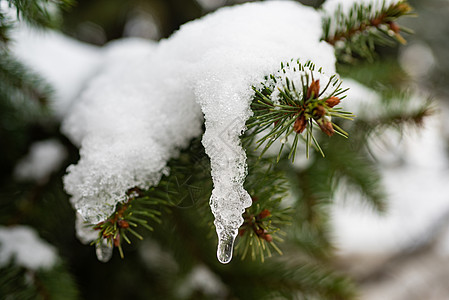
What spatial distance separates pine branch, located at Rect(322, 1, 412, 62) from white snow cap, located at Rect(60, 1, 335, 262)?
0.03 metres

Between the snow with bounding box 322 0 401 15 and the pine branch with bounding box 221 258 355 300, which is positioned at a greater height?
the snow with bounding box 322 0 401 15

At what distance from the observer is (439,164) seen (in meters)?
3.78

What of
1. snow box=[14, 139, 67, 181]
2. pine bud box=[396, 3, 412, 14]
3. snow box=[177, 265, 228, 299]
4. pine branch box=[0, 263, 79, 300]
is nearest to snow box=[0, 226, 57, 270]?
pine branch box=[0, 263, 79, 300]

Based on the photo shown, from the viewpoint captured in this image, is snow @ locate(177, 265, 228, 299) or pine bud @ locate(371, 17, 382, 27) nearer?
pine bud @ locate(371, 17, 382, 27)

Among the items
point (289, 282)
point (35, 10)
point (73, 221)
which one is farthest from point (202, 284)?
point (35, 10)

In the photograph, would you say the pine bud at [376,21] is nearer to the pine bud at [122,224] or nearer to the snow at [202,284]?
the pine bud at [122,224]

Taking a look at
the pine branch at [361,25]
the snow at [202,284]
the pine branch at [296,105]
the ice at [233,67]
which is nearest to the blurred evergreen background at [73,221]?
the snow at [202,284]

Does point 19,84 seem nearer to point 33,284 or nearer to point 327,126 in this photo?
point 33,284

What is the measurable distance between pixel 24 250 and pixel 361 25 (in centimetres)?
84

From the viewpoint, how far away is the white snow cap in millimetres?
446

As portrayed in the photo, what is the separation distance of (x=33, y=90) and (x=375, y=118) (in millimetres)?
881

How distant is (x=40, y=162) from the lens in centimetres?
83

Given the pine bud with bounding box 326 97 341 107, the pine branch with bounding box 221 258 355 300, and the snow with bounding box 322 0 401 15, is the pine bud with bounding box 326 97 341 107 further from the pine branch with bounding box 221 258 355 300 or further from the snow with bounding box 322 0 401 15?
the pine branch with bounding box 221 258 355 300

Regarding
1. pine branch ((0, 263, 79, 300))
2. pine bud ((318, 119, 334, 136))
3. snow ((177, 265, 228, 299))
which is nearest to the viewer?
pine bud ((318, 119, 334, 136))
